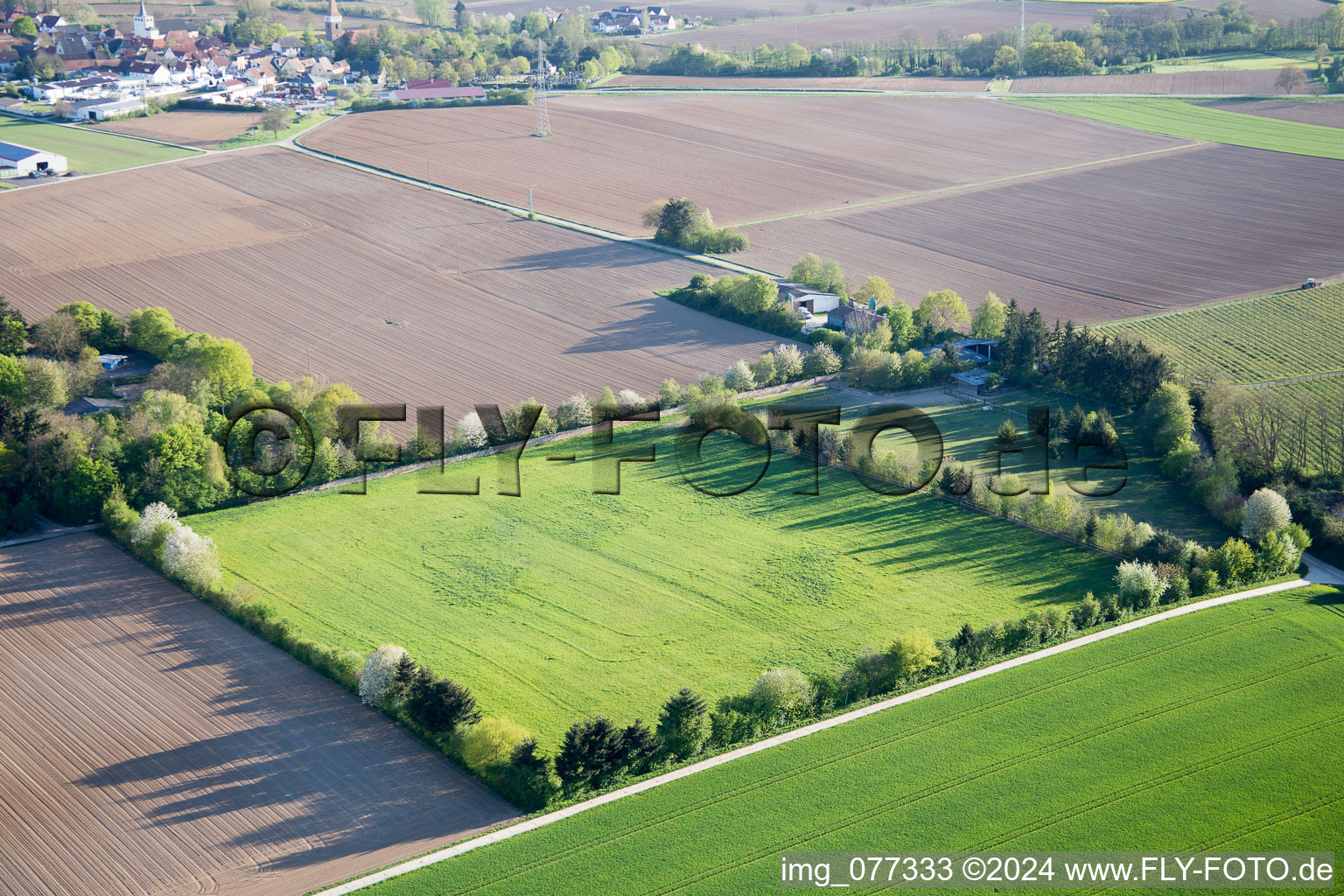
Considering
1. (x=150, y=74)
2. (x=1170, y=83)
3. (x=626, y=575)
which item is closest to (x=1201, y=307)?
(x=626, y=575)

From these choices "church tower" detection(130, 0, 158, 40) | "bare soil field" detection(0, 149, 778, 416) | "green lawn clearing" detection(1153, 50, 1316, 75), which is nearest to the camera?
"bare soil field" detection(0, 149, 778, 416)

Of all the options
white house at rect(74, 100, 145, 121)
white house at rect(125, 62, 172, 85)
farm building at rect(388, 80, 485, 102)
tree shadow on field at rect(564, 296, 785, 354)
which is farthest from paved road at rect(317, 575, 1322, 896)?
white house at rect(125, 62, 172, 85)

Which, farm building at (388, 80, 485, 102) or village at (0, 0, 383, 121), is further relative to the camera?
farm building at (388, 80, 485, 102)

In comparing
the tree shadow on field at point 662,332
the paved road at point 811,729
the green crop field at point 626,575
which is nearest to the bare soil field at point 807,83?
the tree shadow on field at point 662,332

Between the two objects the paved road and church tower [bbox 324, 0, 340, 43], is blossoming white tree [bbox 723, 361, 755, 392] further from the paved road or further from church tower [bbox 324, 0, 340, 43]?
church tower [bbox 324, 0, 340, 43]

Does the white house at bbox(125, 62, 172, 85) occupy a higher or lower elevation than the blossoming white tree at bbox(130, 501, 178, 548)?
higher

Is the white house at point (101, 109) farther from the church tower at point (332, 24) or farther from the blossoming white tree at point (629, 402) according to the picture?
the blossoming white tree at point (629, 402)

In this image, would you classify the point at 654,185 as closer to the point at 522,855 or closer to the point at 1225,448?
the point at 1225,448
